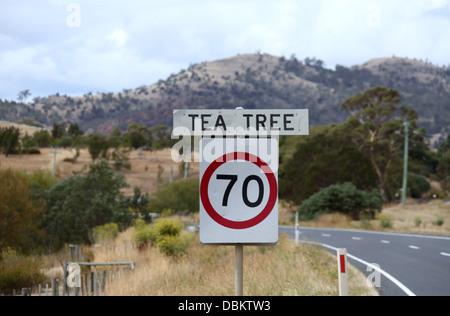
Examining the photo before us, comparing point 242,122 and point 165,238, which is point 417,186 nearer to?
point 165,238

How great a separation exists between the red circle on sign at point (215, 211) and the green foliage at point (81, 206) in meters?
24.9

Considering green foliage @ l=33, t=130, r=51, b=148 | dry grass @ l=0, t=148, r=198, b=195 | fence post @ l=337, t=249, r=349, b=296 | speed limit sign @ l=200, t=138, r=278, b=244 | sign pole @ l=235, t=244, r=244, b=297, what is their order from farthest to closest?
green foliage @ l=33, t=130, r=51, b=148
dry grass @ l=0, t=148, r=198, b=195
fence post @ l=337, t=249, r=349, b=296
sign pole @ l=235, t=244, r=244, b=297
speed limit sign @ l=200, t=138, r=278, b=244

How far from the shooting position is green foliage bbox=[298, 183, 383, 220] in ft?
124

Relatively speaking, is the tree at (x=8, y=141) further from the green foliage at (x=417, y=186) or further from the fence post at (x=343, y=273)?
the fence post at (x=343, y=273)

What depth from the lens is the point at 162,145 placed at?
257 feet

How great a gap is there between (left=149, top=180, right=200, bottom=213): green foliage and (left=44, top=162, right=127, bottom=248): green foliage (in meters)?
7.09

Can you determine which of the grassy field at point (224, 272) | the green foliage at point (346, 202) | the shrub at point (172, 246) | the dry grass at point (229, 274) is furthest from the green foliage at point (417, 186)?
the dry grass at point (229, 274)

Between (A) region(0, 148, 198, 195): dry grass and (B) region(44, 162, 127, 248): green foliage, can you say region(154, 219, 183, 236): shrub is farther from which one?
(A) region(0, 148, 198, 195): dry grass

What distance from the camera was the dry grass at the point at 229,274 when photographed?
9711mm

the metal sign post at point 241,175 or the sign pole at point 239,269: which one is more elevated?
the metal sign post at point 241,175

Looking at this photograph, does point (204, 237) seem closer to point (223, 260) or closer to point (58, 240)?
point (223, 260)

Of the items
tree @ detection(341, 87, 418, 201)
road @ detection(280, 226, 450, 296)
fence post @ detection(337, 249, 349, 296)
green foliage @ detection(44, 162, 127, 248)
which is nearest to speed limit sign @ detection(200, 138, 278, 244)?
fence post @ detection(337, 249, 349, 296)

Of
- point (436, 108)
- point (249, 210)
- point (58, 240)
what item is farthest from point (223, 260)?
point (436, 108)
